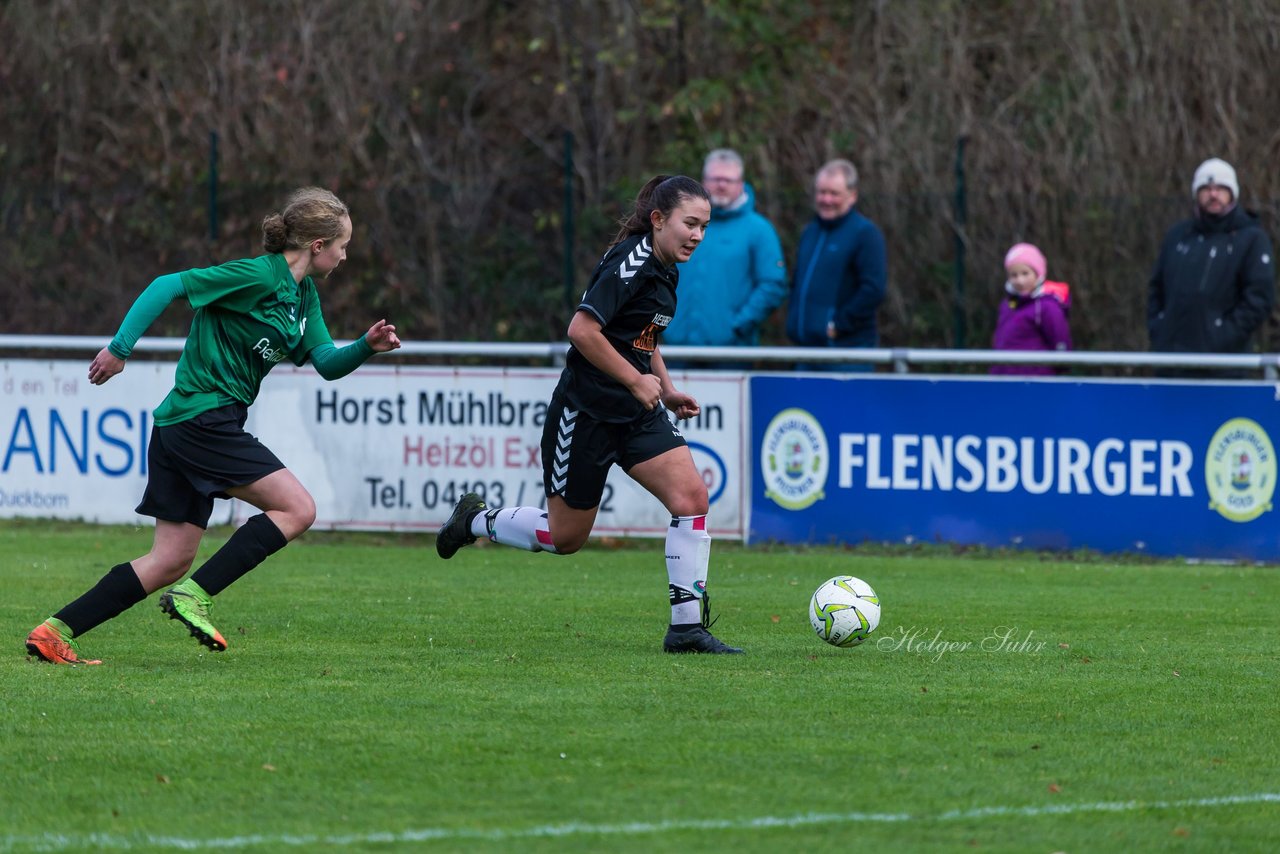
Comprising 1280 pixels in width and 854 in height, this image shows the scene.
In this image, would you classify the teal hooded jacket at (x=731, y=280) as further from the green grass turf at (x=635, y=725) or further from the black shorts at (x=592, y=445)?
the black shorts at (x=592, y=445)

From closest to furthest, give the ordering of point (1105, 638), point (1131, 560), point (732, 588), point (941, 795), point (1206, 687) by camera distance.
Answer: point (941, 795), point (1206, 687), point (1105, 638), point (732, 588), point (1131, 560)

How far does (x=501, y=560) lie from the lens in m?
11.7

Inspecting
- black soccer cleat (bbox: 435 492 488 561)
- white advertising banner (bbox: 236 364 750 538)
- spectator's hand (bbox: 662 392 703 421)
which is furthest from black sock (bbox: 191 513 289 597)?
white advertising banner (bbox: 236 364 750 538)

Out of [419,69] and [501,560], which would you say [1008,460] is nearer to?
[501,560]

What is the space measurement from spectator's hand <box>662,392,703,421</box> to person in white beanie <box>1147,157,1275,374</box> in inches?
211

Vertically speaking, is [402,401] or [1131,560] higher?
[402,401]

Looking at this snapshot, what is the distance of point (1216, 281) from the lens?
39.5 ft

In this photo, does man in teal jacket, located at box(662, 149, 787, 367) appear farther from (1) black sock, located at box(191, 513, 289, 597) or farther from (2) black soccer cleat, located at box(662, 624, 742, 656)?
(1) black sock, located at box(191, 513, 289, 597)

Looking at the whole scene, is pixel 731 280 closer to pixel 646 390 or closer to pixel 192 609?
pixel 646 390

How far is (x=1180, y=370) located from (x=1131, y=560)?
1.41 meters

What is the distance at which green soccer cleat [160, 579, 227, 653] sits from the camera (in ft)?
23.1

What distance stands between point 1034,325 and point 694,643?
5.62 m

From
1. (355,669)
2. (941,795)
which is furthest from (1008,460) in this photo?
(941,795)

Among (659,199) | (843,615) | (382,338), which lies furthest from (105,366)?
(843,615)
